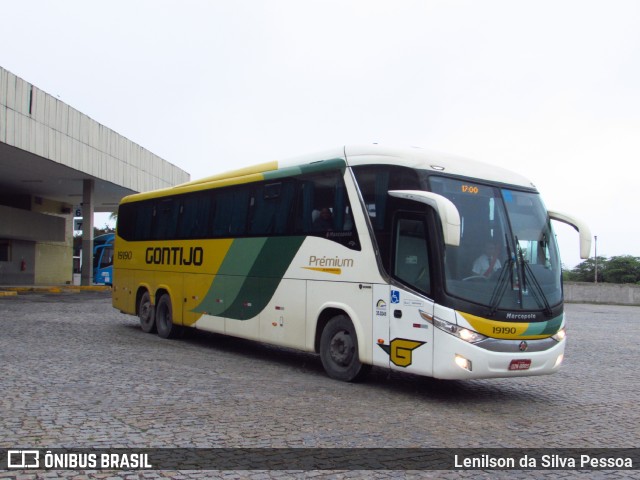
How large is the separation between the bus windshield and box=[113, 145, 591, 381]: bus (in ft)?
0.05

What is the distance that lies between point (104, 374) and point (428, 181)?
511cm

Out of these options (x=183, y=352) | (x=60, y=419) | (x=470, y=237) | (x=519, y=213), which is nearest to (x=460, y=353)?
(x=470, y=237)

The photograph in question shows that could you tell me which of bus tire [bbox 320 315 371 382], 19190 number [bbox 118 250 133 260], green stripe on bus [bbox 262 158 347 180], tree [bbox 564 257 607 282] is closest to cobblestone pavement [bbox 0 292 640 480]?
bus tire [bbox 320 315 371 382]

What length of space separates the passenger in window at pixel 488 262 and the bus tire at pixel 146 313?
901cm

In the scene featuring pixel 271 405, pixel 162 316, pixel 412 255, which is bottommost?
pixel 271 405

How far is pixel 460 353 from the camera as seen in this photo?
8.30 meters

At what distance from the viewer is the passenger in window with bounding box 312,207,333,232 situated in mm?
10242

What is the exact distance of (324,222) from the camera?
10359 mm

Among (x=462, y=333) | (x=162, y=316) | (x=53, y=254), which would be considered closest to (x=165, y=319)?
(x=162, y=316)

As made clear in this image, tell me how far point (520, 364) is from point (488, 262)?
4.26ft

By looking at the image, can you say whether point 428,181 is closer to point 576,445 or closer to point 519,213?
point 519,213

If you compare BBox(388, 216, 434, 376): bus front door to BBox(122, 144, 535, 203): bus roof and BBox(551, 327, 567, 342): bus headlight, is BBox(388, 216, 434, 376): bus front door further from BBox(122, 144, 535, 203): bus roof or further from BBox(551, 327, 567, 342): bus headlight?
BBox(551, 327, 567, 342): bus headlight

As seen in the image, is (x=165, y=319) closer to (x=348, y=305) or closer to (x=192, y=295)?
(x=192, y=295)

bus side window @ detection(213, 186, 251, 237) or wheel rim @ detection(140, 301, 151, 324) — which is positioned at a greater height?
bus side window @ detection(213, 186, 251, 237)
